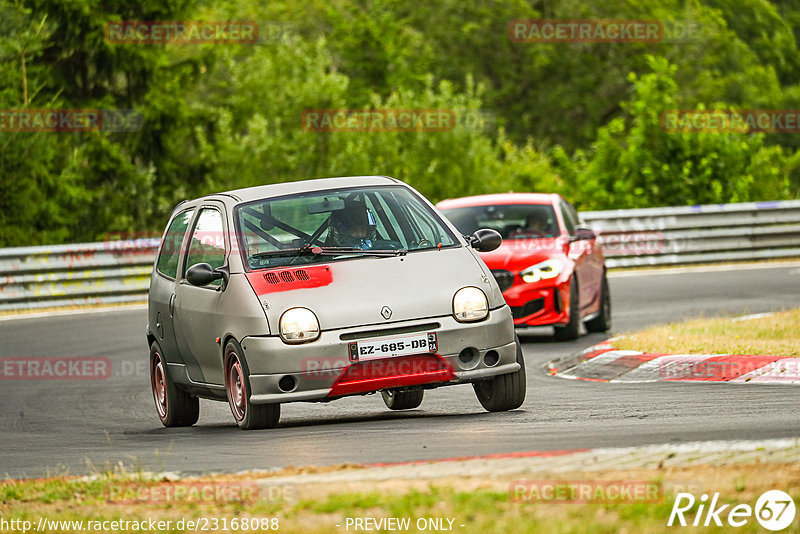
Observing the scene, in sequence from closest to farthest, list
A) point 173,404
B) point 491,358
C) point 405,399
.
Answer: point 491,358, point 173,404, point 405,399

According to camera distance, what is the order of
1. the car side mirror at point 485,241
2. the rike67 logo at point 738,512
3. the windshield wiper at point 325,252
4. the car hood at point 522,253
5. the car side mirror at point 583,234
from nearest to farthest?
1. the rike67 logo at point 738,512
2. the windshield wiper at point 325,252
3. the car side mirror at point 485,241
4. the car hood at point 522,253
5. the car side mirror at point 583,234

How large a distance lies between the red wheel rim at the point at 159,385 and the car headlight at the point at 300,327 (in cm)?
216

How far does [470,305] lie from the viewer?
9.33 meters

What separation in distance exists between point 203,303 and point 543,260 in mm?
6549

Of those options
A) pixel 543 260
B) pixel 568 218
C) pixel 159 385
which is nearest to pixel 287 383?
pixel 159 385

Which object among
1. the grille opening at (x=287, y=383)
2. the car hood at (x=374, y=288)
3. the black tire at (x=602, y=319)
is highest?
the car hood at (x=374, y=288)

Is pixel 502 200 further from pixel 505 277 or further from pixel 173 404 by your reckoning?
pixel 173 404

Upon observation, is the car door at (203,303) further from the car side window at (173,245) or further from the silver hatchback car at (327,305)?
the car side window at (173,245)

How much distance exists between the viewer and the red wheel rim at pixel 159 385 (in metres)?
11.0

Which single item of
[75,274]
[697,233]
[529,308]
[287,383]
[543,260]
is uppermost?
[287,383]

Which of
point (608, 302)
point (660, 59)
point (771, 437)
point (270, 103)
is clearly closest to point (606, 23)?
point (270, 103)

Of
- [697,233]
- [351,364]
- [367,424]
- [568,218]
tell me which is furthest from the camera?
[697,233]

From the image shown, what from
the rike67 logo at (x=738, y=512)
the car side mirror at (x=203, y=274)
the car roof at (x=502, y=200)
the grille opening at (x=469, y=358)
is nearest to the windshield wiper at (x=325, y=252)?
the car side mirror at (x=203, y=274)

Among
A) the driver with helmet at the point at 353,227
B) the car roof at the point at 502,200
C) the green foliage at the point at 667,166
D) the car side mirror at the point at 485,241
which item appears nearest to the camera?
the driver with helmet at the point at 353,227
